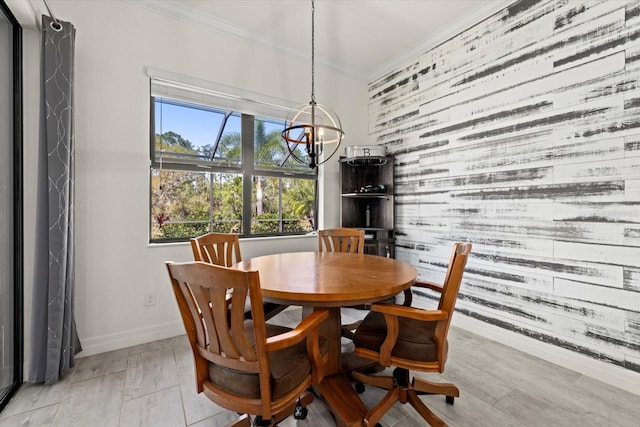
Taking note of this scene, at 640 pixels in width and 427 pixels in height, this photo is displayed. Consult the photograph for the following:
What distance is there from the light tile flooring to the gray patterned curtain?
23 cm

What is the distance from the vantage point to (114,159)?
2.30 meters

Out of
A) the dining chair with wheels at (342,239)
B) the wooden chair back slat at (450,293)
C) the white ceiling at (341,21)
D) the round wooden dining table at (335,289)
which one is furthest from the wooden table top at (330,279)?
the white ceiling at (341,21)

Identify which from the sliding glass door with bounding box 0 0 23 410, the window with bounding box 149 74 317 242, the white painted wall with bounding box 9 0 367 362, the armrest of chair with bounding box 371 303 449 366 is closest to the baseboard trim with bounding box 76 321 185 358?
the white painted wall with bounding box 9 0 367 362

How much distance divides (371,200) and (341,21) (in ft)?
6.82

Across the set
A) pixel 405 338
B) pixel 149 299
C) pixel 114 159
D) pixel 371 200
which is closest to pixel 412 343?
pixel 405 338

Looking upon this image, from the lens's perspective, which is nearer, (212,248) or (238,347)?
(238,347)

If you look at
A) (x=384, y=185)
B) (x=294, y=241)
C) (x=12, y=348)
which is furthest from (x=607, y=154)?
(x=12, y=348)

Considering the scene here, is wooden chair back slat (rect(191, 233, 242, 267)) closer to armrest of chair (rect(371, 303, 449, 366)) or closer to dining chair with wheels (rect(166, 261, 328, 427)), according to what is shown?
dining chair with wheels (rect(166, 261, 328, 427))

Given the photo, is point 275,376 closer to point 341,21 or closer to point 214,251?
point 214,251

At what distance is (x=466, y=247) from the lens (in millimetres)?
1443

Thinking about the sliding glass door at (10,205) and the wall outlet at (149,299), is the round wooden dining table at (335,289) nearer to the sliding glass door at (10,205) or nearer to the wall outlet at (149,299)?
the wall outlet at (149,299)

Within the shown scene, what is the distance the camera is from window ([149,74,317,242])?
2.64 meters

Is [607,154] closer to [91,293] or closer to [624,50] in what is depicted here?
[624,50]

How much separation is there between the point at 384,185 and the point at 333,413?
8.58 ft
